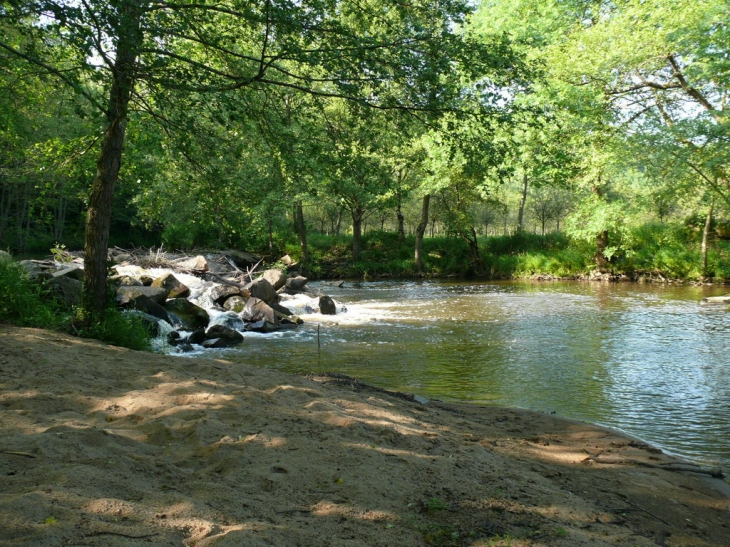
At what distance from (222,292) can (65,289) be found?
24.9 ft

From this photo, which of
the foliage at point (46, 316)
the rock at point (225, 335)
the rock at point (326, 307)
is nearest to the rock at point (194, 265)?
the rock at point (326, 307)

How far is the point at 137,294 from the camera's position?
12984mm

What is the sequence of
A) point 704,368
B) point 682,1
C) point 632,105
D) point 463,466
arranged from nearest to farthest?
point 463,466, point 704,368, point 682,1, point 632,105

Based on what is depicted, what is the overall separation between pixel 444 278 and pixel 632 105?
1542 cm

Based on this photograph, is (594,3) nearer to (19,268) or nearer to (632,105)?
(632,105)

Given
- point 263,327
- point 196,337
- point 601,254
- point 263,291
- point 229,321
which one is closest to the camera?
point 196,337

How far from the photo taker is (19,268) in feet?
30.1

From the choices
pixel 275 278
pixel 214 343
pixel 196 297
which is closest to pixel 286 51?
pixel 214 343

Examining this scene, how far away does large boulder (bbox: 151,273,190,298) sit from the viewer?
615 inches

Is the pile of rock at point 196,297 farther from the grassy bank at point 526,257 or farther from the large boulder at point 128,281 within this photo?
the grassy bank at point 526,257

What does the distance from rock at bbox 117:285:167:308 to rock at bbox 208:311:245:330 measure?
1.62m

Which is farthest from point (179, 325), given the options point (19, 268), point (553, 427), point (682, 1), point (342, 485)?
point (682, 1)

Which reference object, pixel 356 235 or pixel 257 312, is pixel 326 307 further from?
pixel 356 235

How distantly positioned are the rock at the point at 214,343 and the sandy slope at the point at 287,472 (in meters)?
5.71
